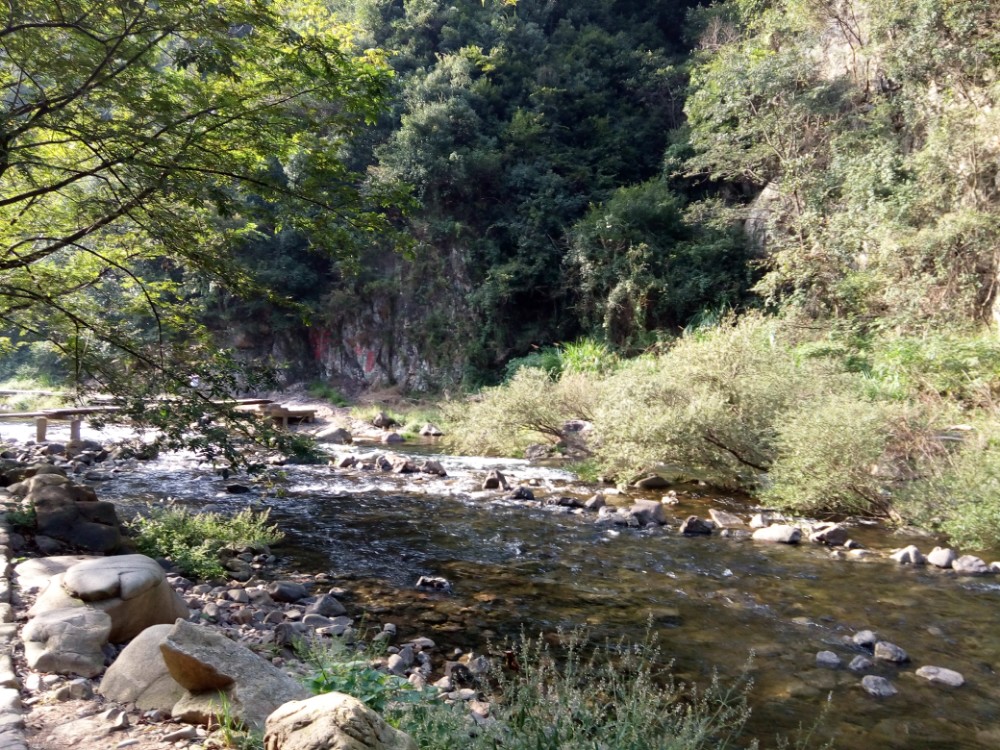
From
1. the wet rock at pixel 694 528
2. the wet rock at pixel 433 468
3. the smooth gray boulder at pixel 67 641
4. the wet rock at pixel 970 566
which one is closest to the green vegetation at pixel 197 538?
the smooth gray boulder at pixel 67 641

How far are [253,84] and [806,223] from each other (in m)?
15.7

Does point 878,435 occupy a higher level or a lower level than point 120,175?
lower

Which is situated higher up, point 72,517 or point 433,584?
point 72,517

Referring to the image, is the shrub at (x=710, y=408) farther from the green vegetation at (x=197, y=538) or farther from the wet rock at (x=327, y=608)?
the wet rock at (x=327, y=608)

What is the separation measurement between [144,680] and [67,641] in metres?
0.74

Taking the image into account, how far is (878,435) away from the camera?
9.26 m

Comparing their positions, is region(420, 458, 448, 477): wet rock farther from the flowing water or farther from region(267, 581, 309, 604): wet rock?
region(267, 581, 309, 604): wet rock

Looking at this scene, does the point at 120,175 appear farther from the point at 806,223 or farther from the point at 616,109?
the point at 616,109

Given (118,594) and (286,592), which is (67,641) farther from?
(286,592)

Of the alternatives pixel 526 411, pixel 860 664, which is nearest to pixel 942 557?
pixel 860 664

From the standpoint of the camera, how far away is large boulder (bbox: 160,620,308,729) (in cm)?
308

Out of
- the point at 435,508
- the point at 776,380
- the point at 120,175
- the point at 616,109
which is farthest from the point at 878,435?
the point at 616,109

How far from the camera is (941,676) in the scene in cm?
495

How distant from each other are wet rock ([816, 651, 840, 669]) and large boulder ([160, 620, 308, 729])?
12.6 feet
